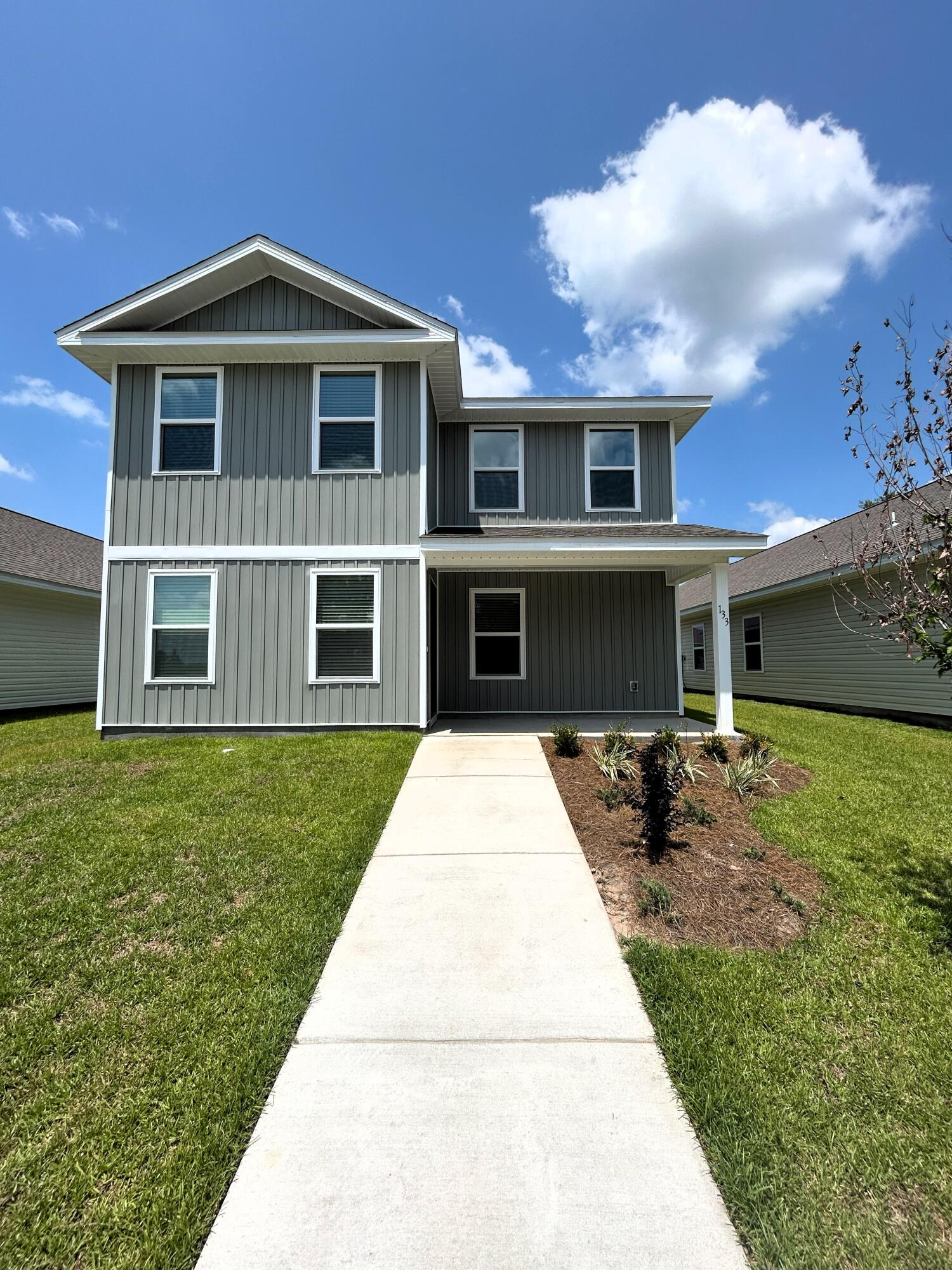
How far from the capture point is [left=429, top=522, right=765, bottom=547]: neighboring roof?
8.22m

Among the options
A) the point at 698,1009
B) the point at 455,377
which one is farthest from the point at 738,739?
the point at 455,377

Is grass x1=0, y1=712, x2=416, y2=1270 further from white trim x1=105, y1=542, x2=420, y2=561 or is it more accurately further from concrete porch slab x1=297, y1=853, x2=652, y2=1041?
white trim x1=105, y1=542, x2=420, y2=561

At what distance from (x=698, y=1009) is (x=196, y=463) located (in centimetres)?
919

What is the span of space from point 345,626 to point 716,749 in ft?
17.6

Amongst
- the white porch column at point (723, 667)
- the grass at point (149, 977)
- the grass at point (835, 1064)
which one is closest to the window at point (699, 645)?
the white porch column at point (723, 667)

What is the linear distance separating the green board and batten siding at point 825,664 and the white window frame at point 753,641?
47 mm

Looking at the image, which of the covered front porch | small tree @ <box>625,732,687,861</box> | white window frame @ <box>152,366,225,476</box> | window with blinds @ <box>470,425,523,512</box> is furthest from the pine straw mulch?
white window frame @ <box>152,366,225,476</box>

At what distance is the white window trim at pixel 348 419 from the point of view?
27.9ft

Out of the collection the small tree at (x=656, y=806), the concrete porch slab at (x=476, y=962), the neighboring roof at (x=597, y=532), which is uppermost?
the neighboring roof at (x=597, y=532)

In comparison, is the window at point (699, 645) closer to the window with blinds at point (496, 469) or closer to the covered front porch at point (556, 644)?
the covered front porch at point (556, 644)

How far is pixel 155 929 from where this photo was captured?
10.6ft

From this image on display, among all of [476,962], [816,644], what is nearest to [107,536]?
[476,962]

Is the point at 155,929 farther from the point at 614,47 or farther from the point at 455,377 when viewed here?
the point at 614,47

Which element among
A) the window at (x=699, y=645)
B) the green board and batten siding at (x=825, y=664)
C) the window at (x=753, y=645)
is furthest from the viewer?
the window at (x=699, y=645)
